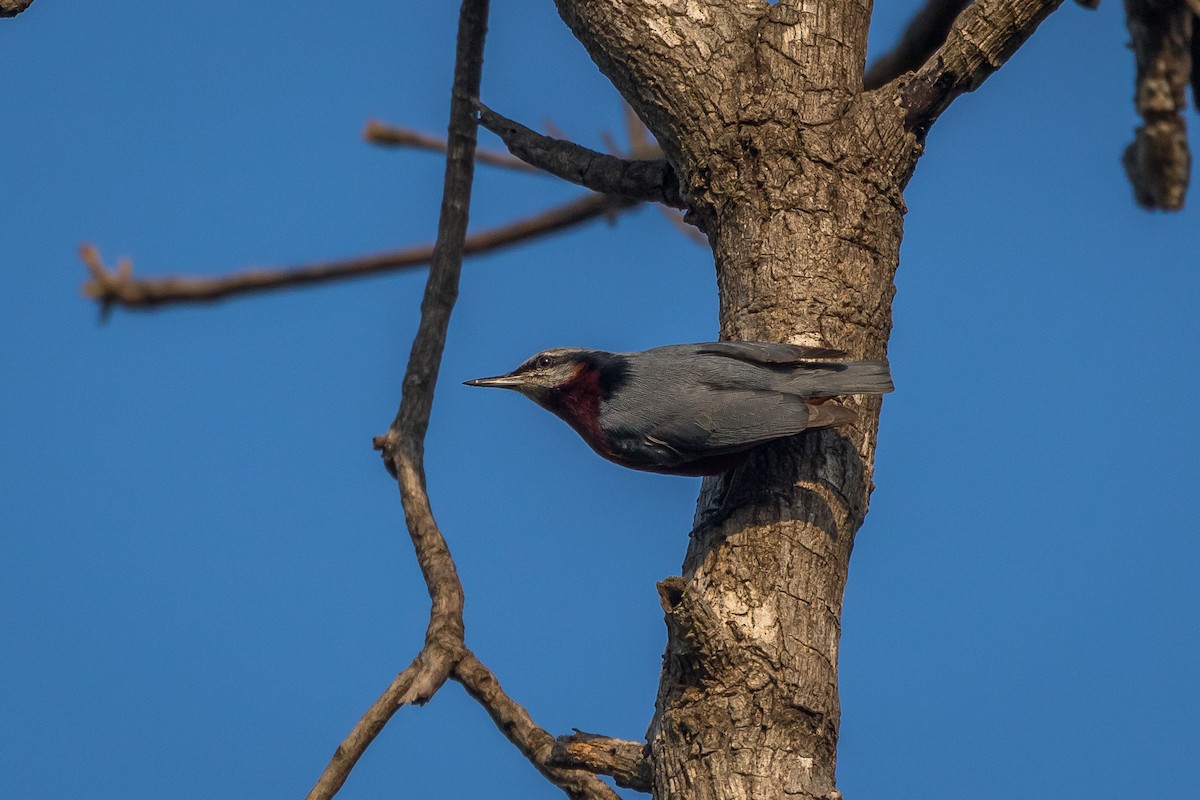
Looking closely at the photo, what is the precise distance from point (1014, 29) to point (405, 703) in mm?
3446

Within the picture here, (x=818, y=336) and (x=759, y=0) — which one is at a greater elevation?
(x=759, y=0)

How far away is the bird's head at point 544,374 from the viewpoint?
578 cm

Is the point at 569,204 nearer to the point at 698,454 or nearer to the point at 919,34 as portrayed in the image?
the point at 919,34

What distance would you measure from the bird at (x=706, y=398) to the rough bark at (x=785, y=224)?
120 mm

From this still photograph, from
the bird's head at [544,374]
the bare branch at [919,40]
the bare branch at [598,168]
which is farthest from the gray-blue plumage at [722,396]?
the bare branch at [919,40]

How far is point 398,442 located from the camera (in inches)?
224

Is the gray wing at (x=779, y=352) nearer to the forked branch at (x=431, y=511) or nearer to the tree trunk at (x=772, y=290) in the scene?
the tree trunk at (x=772, y=290)

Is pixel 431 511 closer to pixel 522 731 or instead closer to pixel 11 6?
pixel 522 731

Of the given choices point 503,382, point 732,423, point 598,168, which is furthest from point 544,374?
point 732,423

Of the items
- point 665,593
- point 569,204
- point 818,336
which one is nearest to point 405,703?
point 665,593

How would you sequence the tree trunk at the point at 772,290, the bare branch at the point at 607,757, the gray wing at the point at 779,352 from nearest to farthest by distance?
the tree trunk at the point at 772,290
the bare branch at the point at 607,757
the gray wing at the point at 779,352

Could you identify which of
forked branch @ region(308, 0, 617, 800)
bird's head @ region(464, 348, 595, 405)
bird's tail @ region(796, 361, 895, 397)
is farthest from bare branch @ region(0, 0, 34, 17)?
bird's tail @ region(796, 361, 895, 397)

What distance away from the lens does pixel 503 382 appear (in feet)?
19.4

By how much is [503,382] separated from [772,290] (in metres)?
1.61
